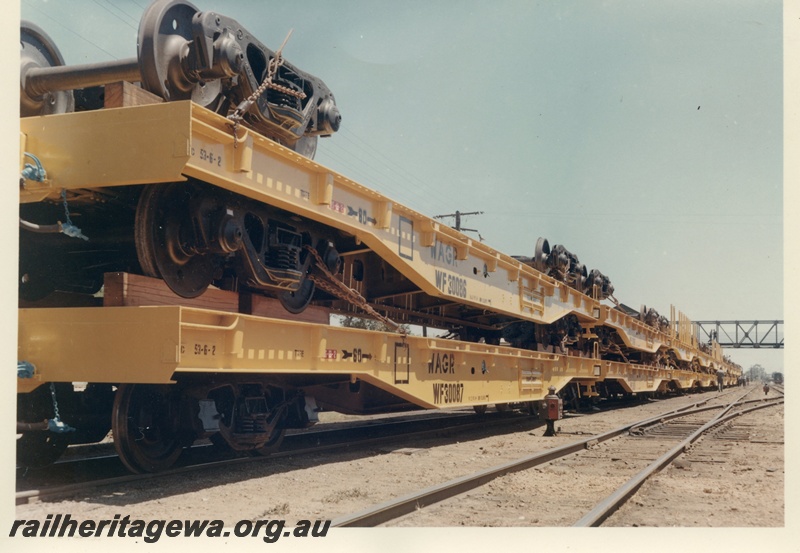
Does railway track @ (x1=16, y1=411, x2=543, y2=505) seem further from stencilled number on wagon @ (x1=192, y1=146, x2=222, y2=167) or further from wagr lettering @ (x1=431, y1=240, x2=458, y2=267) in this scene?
stencilled number on wagon @ (x1=192, y1=146, x2=222, y2=167)

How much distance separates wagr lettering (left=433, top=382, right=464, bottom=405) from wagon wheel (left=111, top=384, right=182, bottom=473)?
11.9 feet

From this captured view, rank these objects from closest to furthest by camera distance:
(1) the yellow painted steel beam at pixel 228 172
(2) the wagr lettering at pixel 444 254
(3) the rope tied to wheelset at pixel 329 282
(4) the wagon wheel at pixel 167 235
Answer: (1) the yellow painted steel beam at pixel 228 172, (4) the wagon wheel at pixel 167 235, (3) the rope tied to wheelset at pixel 329 282, (2) the wagr lettering at pixel 444 254

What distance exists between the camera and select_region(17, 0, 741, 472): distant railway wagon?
5270 millimetres

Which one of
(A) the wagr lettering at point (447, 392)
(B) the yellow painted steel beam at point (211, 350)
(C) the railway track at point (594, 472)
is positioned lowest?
(C) the railway track at point (594, 472)

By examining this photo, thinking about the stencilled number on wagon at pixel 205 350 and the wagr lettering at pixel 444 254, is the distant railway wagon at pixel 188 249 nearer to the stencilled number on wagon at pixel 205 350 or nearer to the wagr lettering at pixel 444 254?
the stencilled number on wagon at pixel 205 350

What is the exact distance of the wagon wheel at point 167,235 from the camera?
18.9 ft

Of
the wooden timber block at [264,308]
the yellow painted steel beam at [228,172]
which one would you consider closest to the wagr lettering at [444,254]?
the yellow painted steel beam at [228,172]

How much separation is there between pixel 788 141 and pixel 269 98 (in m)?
4.52

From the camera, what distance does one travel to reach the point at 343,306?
34.9 feet

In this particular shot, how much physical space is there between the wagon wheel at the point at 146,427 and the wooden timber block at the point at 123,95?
89.0 inches

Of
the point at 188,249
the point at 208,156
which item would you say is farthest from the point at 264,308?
the point at 208,156

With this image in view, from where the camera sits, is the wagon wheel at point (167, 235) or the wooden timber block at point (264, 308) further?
the wooden timber block at point (264, 308)

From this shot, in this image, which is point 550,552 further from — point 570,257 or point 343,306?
point 570,257

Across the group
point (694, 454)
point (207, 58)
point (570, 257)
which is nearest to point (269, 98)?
point (207, 58)
